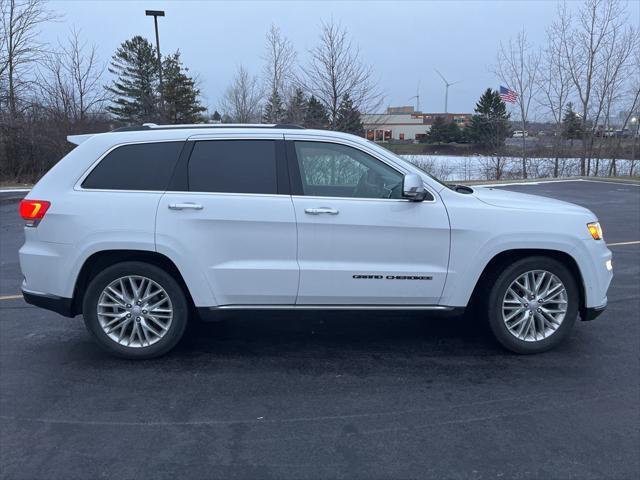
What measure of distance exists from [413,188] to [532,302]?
142 cm

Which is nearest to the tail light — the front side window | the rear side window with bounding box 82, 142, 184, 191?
the rear side window with bounding box 82, 142, 184, 191

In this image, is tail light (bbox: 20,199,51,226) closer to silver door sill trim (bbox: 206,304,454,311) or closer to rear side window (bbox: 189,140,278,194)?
rear side window (bbox: 189,140,278,194)

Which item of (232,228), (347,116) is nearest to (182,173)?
(232,228)

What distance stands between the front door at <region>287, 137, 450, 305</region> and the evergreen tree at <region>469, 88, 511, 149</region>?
33782 millimetres

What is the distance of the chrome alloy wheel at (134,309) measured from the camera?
458 cm

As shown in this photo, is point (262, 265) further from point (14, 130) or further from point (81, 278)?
point (14, 130)

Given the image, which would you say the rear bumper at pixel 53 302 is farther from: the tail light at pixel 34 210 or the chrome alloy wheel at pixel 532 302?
the chrome alloy wheel at pixel 532 302

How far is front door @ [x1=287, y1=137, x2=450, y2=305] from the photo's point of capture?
4496 mm

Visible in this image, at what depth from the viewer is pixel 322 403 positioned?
3934 mm

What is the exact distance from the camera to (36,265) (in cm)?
456

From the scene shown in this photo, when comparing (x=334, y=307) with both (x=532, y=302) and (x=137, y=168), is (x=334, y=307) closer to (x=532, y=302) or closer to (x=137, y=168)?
(x=532, y=302)

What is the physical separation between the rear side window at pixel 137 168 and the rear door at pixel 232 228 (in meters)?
0.12

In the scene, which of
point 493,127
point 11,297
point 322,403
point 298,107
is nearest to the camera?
point 322,403

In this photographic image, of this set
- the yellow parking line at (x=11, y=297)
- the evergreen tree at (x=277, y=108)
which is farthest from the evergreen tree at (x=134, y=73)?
the yellow parking line at (x=11, y=297)
